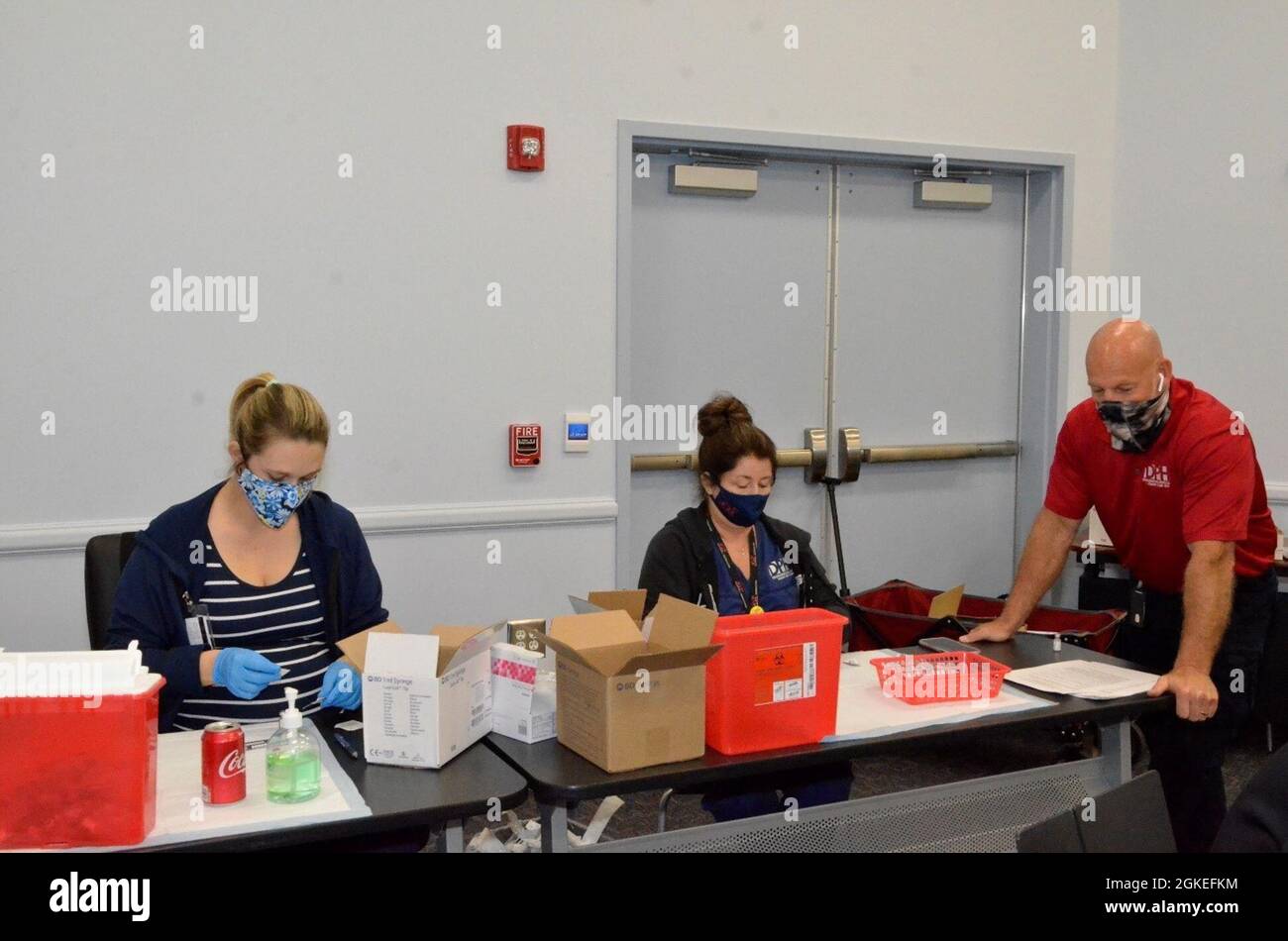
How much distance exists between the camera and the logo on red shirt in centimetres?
268

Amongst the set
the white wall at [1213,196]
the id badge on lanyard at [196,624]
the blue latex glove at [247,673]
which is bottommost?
the blue latex glove at [247,673]

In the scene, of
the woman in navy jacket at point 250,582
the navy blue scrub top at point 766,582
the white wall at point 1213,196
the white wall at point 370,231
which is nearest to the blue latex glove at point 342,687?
the woman in navy jacket at point 250,582

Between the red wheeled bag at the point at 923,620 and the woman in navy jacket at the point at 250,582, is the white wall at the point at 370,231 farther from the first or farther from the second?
the woman in navy jacket at the point at 250,582

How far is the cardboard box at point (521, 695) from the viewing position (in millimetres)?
1988

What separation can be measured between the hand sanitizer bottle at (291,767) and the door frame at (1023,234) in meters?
2.12

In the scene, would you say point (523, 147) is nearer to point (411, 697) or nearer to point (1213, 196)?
point (411, 697)

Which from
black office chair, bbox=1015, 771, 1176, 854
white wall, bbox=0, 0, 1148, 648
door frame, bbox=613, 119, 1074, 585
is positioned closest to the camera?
black office chair, bbox=1015, 771, 1176, 854

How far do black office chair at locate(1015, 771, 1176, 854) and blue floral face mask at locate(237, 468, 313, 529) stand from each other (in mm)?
1407

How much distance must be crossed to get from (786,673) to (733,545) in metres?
0.82

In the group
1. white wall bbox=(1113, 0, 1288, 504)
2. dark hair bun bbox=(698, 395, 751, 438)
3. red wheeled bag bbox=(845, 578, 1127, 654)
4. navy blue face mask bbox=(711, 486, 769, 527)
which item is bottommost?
red wheeled bag bbox=(845, 578, 1127, 654)

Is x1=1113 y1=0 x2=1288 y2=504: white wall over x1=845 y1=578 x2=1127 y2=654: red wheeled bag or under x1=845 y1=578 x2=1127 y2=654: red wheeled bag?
over

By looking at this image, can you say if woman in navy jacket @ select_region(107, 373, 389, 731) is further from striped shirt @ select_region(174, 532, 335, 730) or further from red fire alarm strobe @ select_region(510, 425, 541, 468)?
red fire alarm strobe @ select_region(510, 425, 541, 468)

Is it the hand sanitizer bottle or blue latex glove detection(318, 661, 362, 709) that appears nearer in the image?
the hand sanitizer bottle

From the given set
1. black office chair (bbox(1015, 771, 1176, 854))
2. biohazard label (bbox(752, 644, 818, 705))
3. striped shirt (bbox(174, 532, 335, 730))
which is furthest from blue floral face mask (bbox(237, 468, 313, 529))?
black office chair (bbox(1015, 771, 1176, 854))
